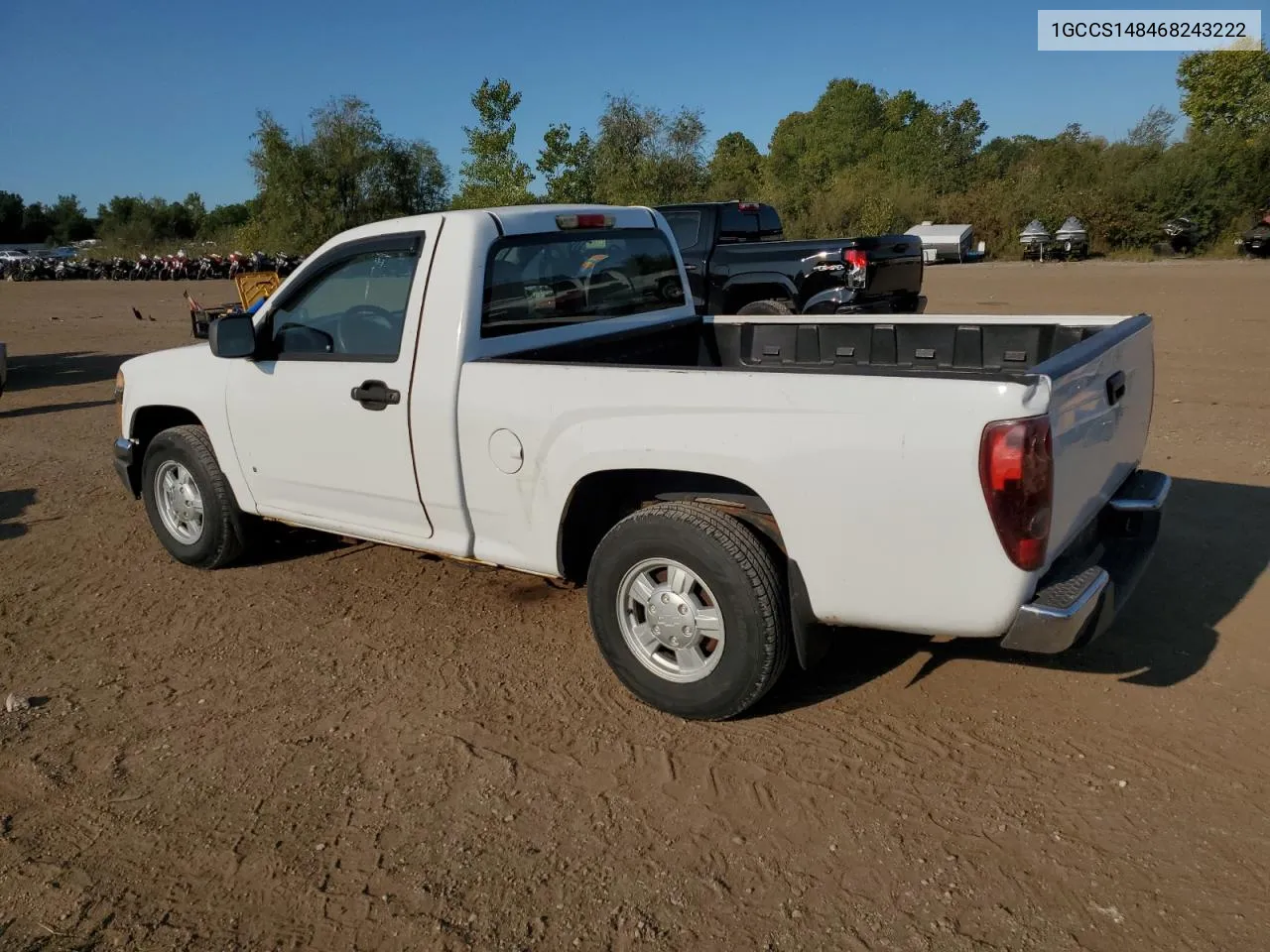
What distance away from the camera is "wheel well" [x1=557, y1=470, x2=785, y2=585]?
356cm

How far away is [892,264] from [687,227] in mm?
2402

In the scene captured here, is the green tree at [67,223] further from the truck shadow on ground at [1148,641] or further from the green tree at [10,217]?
the truck shadow on ground at [1148,641]

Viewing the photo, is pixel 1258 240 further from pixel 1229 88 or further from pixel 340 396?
pixel 340 396

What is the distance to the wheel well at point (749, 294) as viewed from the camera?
437 inches

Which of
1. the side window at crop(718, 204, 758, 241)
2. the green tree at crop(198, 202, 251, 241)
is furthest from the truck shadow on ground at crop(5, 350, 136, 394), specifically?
the green tree at crop(198, 202, 251, 241)

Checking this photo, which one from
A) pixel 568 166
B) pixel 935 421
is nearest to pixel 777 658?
pixel 935 421

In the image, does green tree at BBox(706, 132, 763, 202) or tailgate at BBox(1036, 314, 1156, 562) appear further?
green tree at BBox(706, 132, 763, 202)

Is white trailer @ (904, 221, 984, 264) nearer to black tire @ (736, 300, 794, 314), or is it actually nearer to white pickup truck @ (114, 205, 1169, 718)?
black tire @ (736, 300, 794, 314)

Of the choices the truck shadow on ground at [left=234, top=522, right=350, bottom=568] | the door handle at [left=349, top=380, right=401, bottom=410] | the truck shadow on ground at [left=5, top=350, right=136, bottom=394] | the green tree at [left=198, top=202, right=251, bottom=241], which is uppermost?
the green tree at [left=198, top=202, right=251, bottom=241]

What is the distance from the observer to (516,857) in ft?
→ 10.0

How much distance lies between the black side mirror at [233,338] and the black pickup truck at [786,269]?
636 centimetres

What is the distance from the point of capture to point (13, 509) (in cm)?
693

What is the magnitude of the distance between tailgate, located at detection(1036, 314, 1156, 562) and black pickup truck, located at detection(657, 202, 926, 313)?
5.86 meters

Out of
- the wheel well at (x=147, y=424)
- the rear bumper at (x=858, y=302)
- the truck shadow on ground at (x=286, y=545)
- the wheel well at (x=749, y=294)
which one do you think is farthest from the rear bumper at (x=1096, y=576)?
the wheel well at (x=749, y=294)
